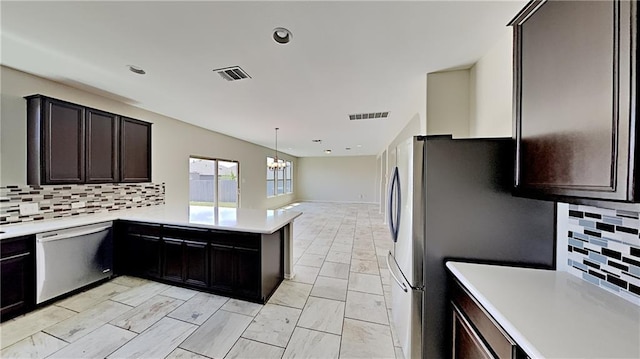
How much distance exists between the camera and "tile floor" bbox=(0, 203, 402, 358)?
1861mm

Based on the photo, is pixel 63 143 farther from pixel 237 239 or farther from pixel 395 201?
pixel 395 201

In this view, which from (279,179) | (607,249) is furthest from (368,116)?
(279,179)

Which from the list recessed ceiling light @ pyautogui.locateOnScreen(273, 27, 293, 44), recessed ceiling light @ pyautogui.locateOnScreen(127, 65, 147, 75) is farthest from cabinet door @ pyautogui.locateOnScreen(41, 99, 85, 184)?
recessed ceiling light @ pyautogui.locateOnScreen(273, 27, 293, 44)

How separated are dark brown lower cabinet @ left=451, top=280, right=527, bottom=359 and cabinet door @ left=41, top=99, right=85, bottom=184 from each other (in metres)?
4.03

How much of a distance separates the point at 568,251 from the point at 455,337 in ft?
2.78

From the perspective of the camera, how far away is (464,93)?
2520 mm

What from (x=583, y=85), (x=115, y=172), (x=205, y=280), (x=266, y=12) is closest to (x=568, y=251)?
(x=583, y=85)

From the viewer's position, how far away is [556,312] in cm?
97

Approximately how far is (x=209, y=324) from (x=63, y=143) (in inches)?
103

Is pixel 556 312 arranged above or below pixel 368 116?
below

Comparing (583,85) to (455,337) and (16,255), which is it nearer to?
(455,337)

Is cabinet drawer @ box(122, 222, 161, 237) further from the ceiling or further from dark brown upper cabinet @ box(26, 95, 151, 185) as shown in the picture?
the ceiling

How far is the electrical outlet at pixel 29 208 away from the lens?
2.62m

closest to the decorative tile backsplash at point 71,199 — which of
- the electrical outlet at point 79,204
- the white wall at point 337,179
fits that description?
the electrical outlet at point 79,204
